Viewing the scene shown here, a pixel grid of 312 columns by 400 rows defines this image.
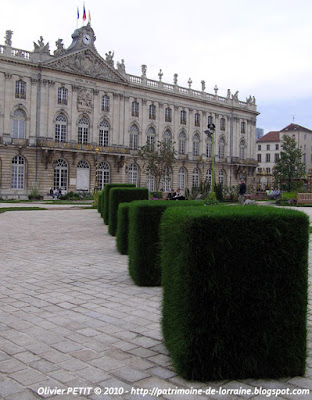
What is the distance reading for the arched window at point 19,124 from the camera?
130 ft

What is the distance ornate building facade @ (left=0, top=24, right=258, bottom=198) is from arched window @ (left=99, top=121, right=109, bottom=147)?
4.1 inches

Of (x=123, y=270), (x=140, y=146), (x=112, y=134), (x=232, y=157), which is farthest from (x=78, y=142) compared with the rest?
(x=123, y=270)

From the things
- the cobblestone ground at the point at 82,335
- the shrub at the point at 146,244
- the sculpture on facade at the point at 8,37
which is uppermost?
the sculpture on facade at the point at 8,37

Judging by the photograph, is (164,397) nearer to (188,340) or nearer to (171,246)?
(188,340)

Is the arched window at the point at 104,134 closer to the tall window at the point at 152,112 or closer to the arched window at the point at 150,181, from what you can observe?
the tall window at the point at 152,112

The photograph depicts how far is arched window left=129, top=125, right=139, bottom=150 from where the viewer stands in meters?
48.4

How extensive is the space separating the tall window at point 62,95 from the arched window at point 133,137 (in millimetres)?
8592

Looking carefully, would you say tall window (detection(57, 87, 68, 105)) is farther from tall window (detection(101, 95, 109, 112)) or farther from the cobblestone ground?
the cobblestone ground

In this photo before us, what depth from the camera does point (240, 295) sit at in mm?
3291

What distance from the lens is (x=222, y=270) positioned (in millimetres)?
3254

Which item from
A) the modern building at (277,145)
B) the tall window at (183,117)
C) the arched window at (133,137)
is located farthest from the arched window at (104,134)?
the modern building at (277,145)

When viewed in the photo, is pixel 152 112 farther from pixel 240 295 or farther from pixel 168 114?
pixel 240 295

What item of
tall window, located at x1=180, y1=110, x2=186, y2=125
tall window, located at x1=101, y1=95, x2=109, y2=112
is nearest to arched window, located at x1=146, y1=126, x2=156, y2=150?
tall window, located at x1=180, y1=110, x2=186, y2=125

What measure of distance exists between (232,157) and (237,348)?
56610mm
